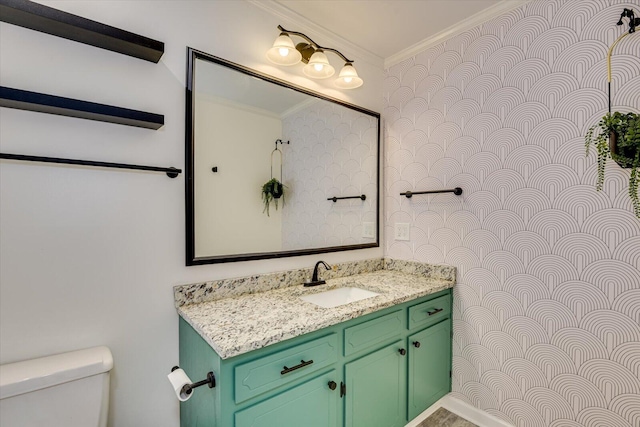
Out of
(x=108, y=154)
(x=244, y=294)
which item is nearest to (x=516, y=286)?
(x=244, y=294)

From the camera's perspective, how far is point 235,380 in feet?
3.26

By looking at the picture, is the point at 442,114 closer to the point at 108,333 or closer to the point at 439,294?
the point at 439,294

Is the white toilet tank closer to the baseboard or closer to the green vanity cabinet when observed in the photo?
the green vanity cabinet

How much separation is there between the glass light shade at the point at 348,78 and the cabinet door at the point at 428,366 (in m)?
1.55

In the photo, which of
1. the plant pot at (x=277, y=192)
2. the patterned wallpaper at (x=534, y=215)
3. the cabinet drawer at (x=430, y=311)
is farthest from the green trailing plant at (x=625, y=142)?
the plant pot at (x=277, y=192)

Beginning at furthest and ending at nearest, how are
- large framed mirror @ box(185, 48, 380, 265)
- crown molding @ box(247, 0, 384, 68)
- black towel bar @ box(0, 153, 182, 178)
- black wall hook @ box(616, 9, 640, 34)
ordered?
crown molding @ box(247, 0, 384, 68), large framed mirror @ box(185, 48, 380, 265), black wall hook @ box(616, 9, 640, 34), black towel bar @ box(0, 153, 182, 178)

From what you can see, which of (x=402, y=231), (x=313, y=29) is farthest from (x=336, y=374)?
(x=313, y=29)

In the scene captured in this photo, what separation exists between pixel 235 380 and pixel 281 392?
0.21m

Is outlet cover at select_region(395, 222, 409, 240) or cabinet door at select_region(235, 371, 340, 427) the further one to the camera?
outlet cover at select_region(395, 222, 409, 240)

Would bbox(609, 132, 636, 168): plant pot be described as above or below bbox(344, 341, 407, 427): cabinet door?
above

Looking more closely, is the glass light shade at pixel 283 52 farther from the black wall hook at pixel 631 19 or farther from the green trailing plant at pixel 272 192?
the black wall hook at pixel 631 19

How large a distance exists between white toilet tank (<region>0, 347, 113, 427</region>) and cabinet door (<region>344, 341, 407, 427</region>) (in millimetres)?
931

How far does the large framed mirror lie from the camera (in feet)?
4.64

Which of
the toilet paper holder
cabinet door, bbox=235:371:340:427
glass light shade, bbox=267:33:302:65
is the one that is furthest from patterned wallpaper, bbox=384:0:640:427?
the toilet paper holder
